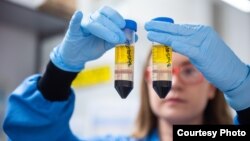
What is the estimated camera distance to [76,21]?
1.13 meters

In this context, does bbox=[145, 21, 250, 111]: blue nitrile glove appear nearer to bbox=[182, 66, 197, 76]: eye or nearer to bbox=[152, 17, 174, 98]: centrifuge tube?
bbox=[152, 17, 174, 98]: centrifuge tube

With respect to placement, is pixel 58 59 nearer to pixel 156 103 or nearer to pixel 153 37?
pixel 153 37

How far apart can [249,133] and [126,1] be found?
175cm

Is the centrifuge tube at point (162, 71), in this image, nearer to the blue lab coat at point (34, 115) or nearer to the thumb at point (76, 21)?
the thumb at point (76, 21)

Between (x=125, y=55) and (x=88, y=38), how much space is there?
0.79 ft

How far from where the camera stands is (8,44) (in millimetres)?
2504

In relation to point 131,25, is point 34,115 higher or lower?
lower

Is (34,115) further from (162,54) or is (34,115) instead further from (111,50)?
(111,50)

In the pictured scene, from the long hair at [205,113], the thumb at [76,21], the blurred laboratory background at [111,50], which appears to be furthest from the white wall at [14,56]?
the thumb at [76,21]

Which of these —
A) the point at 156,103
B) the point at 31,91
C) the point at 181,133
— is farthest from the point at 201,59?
the point at 31,91

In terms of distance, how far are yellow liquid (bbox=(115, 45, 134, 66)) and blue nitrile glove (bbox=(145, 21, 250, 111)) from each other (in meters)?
0.07

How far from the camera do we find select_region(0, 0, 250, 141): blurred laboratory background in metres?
2.33

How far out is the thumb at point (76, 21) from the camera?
1111 mm

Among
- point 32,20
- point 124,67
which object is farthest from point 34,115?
point 32,20
